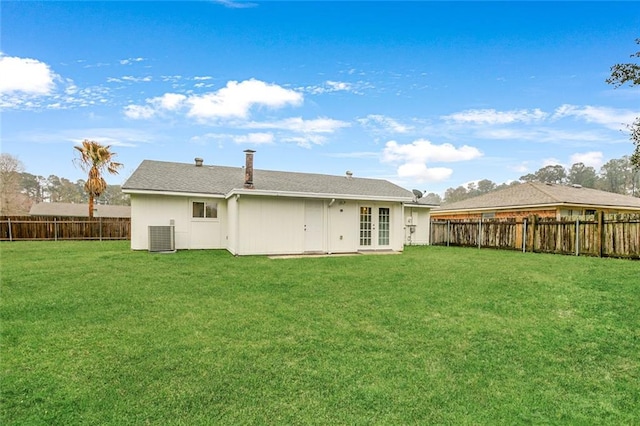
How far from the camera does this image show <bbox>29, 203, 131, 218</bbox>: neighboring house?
3516 centimetres

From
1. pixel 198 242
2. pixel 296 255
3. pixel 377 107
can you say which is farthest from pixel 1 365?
pixel 377 107

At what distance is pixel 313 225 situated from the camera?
13.0 metres

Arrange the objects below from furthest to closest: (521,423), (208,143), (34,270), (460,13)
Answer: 1. (208,143)
2. (460,13)
3. (34,270)
4. (521,423)

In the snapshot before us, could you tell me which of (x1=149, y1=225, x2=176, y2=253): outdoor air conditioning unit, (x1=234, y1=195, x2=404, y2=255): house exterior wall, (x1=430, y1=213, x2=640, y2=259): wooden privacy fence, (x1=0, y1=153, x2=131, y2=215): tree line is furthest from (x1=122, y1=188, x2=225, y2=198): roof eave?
(x1=0, y1=153, x2=131, y2=215): tree line

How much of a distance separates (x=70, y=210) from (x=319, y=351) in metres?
42.9

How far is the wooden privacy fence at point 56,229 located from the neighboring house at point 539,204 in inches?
865

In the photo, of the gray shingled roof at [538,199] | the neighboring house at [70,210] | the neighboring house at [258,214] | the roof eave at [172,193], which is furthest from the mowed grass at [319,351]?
the neighboring house at [70,210]

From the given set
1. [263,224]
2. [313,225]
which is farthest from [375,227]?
[263,224]

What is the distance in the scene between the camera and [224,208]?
563 inches

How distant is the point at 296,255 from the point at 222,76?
27.9 feet

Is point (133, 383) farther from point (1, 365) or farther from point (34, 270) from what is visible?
point (34, 270)

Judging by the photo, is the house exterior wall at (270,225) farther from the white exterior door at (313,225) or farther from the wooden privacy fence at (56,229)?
the wooden privacy fence at (56,229)

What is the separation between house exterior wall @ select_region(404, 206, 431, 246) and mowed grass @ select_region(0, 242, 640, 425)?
35.9ft

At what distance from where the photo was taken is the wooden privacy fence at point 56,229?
17984 millimetres
